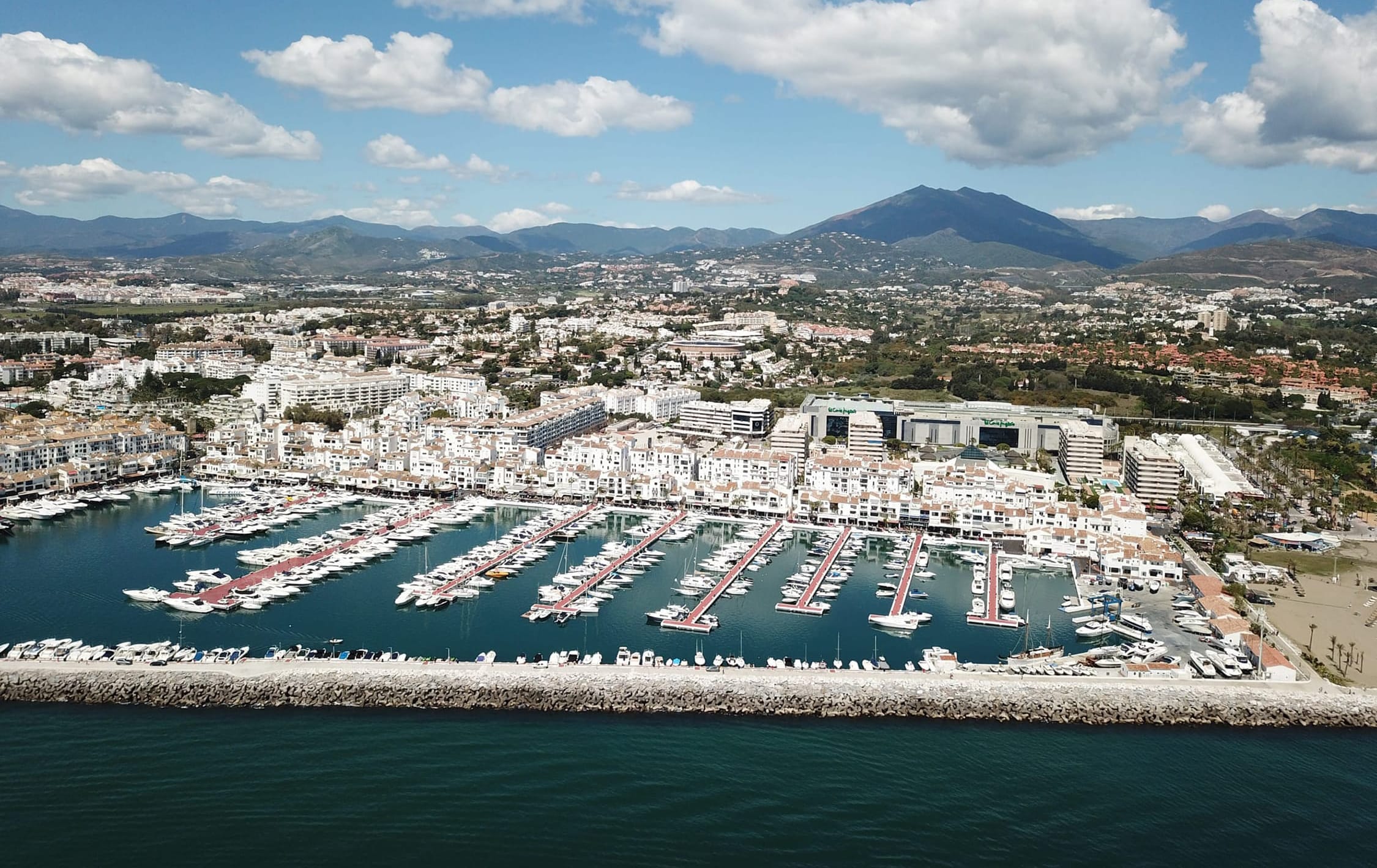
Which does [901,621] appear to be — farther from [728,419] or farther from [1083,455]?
[728,419]

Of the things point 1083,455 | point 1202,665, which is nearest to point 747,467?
point 1083,455

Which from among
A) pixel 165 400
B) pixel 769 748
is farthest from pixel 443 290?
pixel 769 748

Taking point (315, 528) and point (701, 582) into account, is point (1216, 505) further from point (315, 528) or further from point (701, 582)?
point (315, 528)

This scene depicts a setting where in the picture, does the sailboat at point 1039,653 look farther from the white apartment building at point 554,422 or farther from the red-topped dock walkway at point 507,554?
the white apartment building at point 554,422

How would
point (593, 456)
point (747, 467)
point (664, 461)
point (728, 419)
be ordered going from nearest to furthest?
point (747, 467)
point (664, 461)
point (593, 456)
point (728, 419)

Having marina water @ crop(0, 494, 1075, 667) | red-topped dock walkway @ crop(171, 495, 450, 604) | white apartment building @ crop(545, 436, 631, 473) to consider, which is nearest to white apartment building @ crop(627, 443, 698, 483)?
white apartment building @ crop(545, 436, 631, 473)

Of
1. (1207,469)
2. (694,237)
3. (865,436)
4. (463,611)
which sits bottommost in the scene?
(463,611)

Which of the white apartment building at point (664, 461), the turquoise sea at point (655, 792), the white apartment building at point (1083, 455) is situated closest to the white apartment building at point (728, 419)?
the white apartment building at point (664, 461)

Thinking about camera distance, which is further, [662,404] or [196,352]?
[196,352]
